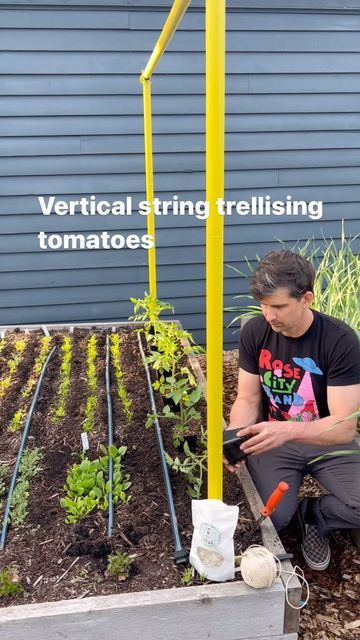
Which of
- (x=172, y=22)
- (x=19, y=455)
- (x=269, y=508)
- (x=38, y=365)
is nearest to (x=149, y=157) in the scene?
(x=172, y=22)

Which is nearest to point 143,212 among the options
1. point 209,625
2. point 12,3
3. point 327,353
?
point 12,3

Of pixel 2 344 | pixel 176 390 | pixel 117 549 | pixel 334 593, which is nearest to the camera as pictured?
pixel 117 549

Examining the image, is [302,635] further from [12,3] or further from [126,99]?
[12,3]

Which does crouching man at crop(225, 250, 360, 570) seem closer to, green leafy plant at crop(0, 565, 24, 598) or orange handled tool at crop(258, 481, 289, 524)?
orange handled tool at crop(258, 481, 289, 524)

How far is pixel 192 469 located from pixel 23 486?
2.16ft

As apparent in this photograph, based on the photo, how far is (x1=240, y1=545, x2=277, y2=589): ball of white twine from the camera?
5.10 feet

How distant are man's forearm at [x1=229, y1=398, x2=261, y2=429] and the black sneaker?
17.1 inches

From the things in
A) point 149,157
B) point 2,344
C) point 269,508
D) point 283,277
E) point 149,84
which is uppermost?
point 149,84

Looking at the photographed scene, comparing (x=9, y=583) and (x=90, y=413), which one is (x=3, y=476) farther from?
(x=9, y=583)

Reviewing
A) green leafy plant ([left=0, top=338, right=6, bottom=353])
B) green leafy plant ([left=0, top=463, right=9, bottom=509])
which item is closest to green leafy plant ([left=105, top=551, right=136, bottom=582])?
green leafy plant ([left=0, top=463, right=9, bottom=509])

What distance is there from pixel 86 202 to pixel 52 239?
0.37m

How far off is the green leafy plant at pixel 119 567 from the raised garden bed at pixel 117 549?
16 mm

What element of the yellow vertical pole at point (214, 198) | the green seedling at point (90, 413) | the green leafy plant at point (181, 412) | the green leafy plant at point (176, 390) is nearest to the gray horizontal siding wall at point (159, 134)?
the green leafy plant at point (176, 390)

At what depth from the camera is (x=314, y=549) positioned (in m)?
2.06
